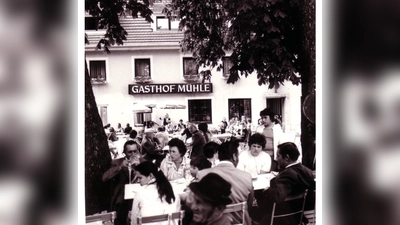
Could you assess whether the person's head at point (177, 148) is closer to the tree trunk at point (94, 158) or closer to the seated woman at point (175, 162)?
the seated woman at point (175, 162)

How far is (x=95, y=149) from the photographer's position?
8.20 feet

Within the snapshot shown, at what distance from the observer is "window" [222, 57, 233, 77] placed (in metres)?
2.61

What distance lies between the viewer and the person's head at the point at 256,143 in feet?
8.57

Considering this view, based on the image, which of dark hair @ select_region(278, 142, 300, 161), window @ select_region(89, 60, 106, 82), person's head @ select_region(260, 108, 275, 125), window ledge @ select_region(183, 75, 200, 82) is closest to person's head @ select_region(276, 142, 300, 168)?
dark hair @ select_region(278, 142, 300, 161)

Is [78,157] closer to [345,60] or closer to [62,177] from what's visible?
[62,177]

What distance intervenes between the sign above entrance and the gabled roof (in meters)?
0.29

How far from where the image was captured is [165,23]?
8.38 ft

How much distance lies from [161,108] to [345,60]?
56.8 inches

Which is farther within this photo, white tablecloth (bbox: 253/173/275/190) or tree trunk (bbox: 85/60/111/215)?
white tablecloth (bbox: 253/173/275/190)

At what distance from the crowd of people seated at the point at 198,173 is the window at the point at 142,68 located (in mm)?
394

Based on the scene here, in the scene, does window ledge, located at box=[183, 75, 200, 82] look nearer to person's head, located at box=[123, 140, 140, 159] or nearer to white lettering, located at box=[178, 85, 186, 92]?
white lettering, located at box=[178, 85, 186, 92]

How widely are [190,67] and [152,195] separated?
0.97 metres

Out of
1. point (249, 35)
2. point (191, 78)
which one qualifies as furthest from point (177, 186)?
point (249, 35)

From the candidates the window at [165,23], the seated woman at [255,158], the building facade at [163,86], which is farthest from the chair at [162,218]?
the window at [165,23]
